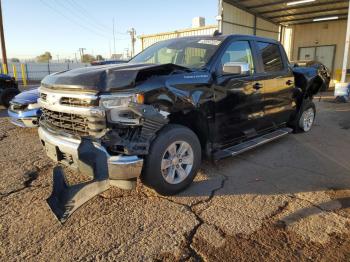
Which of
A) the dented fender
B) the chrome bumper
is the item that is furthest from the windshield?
the dented fender

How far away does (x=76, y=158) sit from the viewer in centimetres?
309

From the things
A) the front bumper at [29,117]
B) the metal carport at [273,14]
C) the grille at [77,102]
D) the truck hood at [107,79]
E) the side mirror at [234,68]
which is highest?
the metal carport at [273,14]

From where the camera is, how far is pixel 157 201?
11.6ft

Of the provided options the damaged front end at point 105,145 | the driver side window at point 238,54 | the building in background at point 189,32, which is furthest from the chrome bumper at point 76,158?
the building in background at point 189,32

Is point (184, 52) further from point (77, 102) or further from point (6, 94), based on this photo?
point (6, 94)

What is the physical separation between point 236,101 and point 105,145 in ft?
7.15

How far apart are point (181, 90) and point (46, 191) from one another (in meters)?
2.10

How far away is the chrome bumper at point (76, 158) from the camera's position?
2.94m

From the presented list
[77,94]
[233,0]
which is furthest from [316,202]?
[233,0]

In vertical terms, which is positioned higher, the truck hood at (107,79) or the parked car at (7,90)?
the truck hood at (107,79)

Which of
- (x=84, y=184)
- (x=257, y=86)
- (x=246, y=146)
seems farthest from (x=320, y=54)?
(x=84, y=184)

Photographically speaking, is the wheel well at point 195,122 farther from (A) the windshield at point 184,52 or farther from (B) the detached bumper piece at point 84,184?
(B) the detached bumper piece at point 84,184

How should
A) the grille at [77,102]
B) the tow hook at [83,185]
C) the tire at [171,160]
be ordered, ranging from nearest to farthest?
1. the tow hook at [83,185]
2. the grille at [77,102]
3. the tire at [171,160]

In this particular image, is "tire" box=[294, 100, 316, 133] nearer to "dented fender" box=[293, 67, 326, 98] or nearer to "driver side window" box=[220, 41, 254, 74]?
"dented fender" box=[293, 67, 326, 98]
